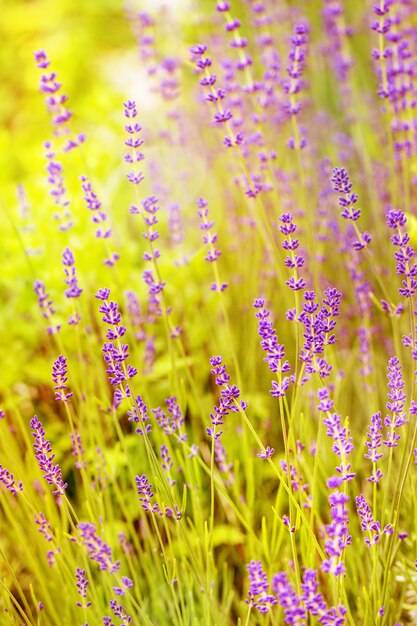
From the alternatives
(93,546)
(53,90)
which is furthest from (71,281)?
(93,546)

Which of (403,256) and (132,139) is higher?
(132,139)

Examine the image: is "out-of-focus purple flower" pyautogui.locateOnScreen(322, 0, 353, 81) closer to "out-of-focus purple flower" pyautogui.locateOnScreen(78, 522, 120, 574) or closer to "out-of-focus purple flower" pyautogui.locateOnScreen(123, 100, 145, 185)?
"out-of-focus purple flower" pyautogui.locateOnScreen(123, 100, 145, 185)

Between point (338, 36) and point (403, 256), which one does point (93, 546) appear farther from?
point (338, 36)

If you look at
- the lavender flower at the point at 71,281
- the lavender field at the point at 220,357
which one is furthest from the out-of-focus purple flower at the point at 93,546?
the lavender flower at the point at 71,281

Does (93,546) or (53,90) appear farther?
(53,90)

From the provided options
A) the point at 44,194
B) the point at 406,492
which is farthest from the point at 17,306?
the point at 406,492

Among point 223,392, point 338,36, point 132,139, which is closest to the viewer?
point 223,392

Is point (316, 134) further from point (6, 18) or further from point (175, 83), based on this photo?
point (6, 18)

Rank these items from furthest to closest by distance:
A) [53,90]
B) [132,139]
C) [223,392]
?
1. [53,90]
2. [132,139]
3. [223,392]

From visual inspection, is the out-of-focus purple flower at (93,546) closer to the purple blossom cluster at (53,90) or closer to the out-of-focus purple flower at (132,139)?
the out-of-focus purple flower at (132,139)
